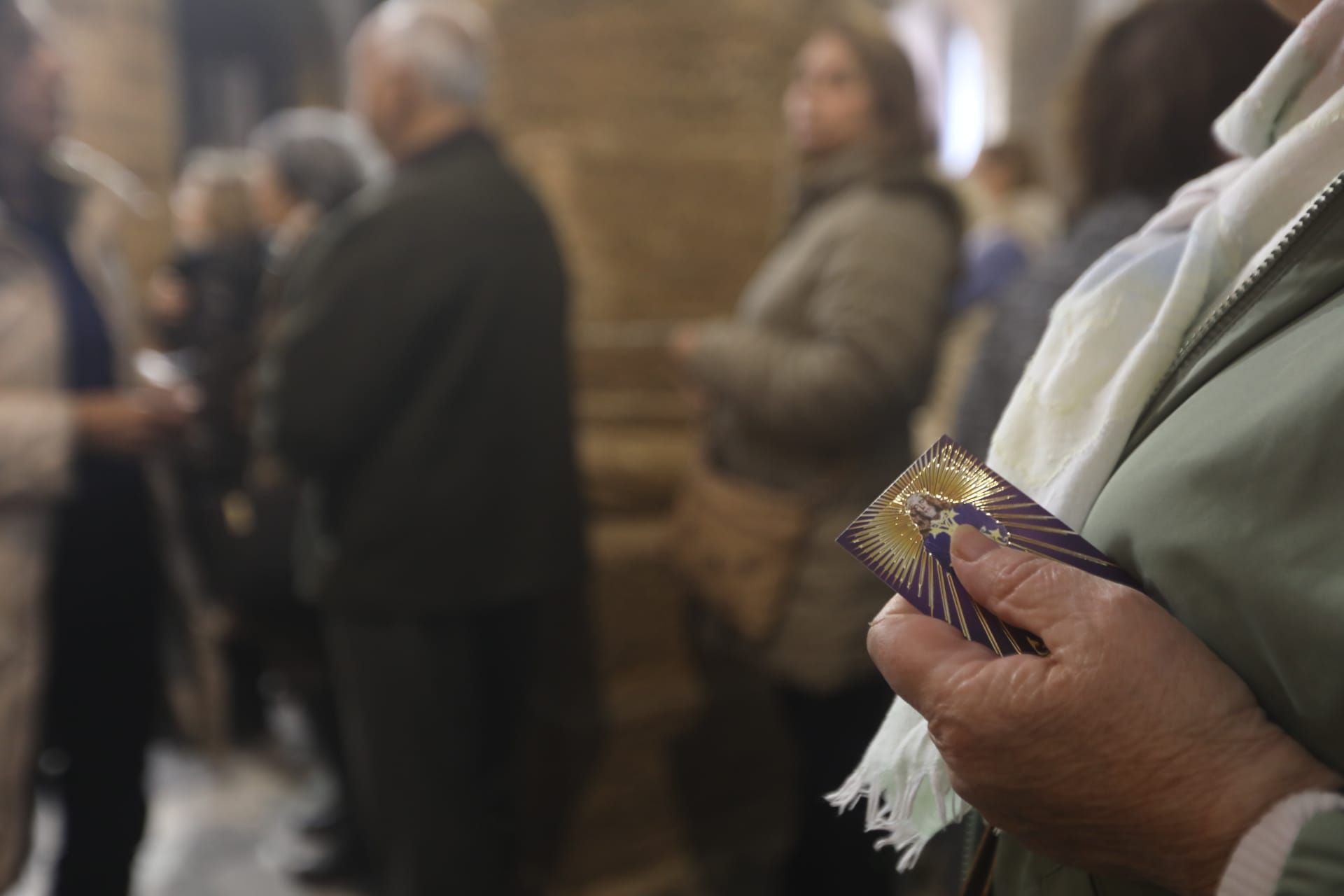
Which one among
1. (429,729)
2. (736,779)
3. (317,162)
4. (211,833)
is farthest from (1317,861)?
(211,833)

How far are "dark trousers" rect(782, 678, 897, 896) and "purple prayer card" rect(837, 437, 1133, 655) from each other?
1248mm

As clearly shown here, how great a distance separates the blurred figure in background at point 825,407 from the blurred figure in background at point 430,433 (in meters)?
0.31

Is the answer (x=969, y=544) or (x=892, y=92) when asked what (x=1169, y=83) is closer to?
(x=892, y=92)

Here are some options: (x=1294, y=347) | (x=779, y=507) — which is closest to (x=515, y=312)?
(x=779, y=507)

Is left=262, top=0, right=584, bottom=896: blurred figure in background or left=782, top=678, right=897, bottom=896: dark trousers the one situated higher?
left=262, top=0, right=584, bottom=896: blurred figure in background

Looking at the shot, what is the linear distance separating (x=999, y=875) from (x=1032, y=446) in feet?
0.94

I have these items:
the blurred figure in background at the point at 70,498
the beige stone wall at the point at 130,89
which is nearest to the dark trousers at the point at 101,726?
the blurred figure in background at the point at 70,498

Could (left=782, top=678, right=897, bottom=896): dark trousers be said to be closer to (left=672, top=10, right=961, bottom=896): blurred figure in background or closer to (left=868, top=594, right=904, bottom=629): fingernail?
(left=672, top=10, right=961, bottom=896): blurred figure in background

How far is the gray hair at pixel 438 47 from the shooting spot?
1960 mm

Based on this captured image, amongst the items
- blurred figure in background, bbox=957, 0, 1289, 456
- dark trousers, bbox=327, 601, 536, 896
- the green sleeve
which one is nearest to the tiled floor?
dark trousers, bbox=327, 601, 536, 896

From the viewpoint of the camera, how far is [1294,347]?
22.9 inches

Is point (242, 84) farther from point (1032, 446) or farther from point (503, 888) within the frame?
point (1032, 446)

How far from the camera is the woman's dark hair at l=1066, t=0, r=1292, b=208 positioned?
1394 millimetres

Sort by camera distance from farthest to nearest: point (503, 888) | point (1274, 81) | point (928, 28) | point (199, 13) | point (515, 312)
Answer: point (928, 28) → point (199, 13) → point (503, 888) → point (515, 312) → point (1274, 81)
